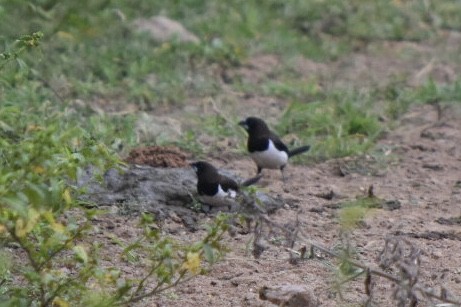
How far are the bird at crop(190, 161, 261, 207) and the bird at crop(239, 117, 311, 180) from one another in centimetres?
71

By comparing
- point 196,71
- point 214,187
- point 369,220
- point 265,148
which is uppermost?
point 196,71

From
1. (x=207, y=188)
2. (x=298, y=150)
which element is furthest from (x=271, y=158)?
(x=207, y=188)

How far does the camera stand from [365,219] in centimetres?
687

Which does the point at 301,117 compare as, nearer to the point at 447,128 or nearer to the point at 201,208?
the point at 447,128

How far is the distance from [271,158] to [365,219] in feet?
3.60

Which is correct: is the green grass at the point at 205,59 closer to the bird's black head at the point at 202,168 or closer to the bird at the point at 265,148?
the bird at the point at 265,148

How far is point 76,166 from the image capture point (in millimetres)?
4340

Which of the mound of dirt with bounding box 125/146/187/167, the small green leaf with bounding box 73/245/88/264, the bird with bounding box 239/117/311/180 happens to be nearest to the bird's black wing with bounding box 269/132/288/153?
the bird with bounding box 239/117/311/180

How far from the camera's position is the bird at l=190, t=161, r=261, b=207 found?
6742 mm

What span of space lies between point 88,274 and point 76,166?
16.9 inches

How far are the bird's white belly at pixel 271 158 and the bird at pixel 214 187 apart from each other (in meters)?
0.68

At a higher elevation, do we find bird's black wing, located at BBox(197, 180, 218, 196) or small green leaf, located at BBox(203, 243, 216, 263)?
small green leaf, located at BBox(203, 243, 216, 263)

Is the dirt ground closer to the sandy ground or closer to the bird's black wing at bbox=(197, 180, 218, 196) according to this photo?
the sandy ground

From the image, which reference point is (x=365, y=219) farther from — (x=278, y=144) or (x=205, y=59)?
(x=205, y=59)
